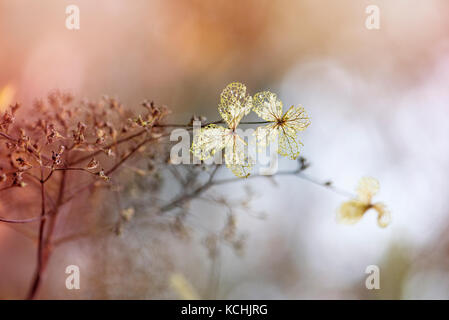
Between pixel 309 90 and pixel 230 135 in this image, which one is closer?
pixel 230 135

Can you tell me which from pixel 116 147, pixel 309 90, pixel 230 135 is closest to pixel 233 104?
pixel 230 135

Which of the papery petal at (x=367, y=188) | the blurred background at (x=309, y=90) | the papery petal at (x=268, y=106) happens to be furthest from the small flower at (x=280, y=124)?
the blurred background at (x=309, y=90)

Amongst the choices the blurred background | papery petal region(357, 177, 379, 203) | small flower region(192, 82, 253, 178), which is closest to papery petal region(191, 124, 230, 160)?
small flower region(192, 82, 253, 178)

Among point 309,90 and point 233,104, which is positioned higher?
point 309,90

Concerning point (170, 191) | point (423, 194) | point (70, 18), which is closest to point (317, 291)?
point (423, 194)

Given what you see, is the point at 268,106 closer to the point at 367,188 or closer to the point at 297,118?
the point at 297,118
